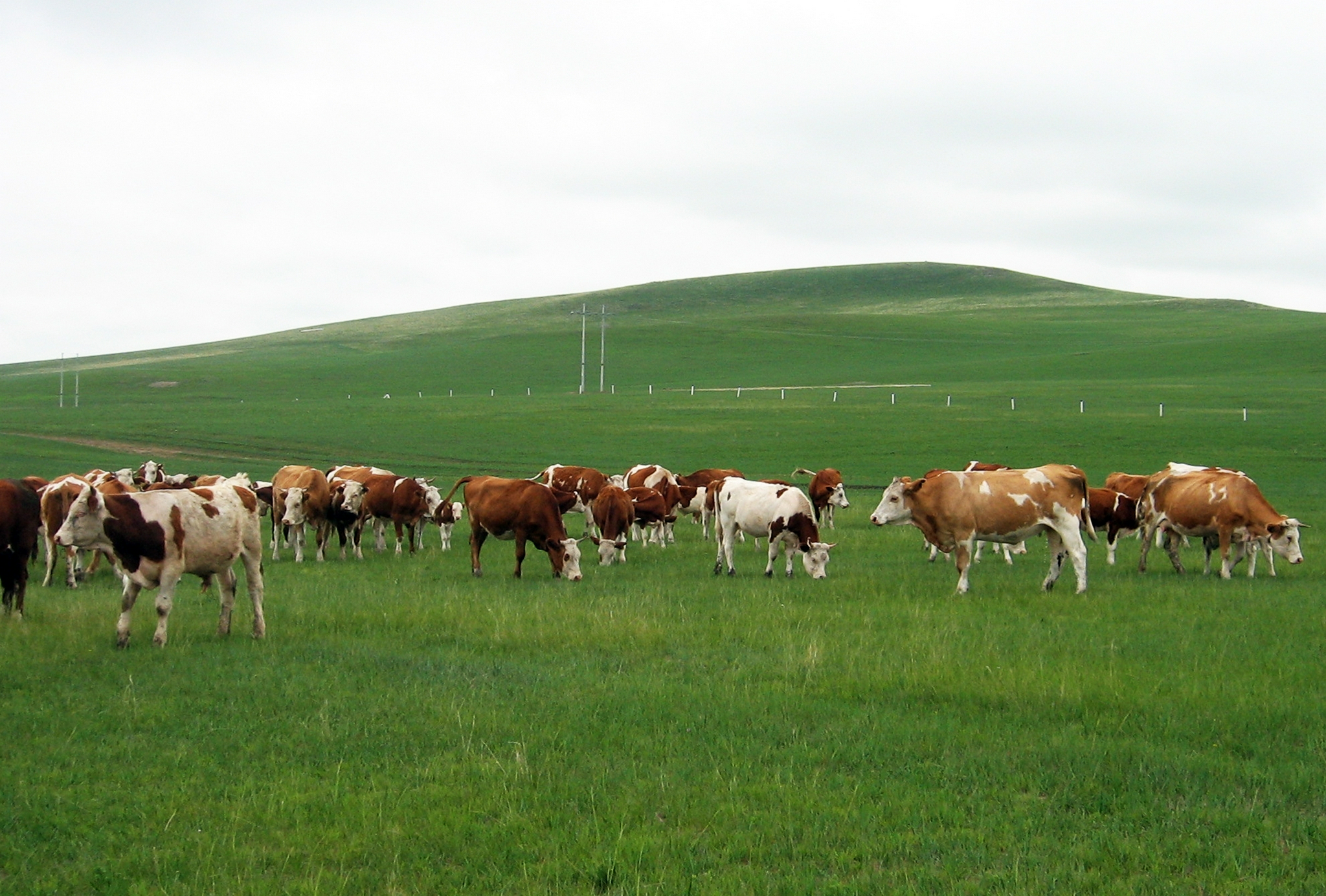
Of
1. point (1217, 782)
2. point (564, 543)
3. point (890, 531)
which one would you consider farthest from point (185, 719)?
point (890, 531)

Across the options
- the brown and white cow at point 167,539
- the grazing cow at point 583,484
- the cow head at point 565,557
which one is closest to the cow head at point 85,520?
the brown and white cow at point 167,539

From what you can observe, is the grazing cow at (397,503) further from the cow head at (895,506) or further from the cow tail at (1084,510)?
the cow tail at (1084,510)

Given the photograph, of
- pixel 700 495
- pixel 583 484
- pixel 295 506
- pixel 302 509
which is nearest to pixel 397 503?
pixel 302 509

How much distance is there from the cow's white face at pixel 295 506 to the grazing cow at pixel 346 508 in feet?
1.72

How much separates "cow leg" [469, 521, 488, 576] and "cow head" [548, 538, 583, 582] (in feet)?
4.33

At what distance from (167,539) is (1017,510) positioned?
11464 mm

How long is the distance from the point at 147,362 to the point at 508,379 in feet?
192

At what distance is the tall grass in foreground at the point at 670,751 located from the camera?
689 centimetres

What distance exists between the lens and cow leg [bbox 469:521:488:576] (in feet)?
64.8

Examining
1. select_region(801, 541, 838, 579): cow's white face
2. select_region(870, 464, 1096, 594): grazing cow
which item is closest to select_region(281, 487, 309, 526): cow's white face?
select_region(801, 541, 838, 579): cow's white face

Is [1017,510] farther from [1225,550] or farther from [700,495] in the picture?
[700,495]

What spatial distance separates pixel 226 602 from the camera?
45.6 feet

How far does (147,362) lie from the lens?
13875 centimetres

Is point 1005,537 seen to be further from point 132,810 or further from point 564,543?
point 132,810
